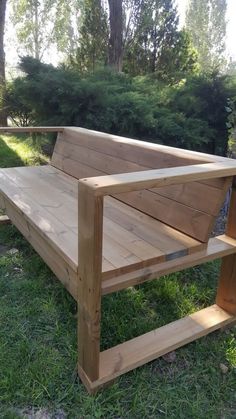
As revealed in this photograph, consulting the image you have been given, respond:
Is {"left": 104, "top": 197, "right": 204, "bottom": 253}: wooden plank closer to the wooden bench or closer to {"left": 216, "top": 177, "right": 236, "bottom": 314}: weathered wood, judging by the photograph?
the wooden bench

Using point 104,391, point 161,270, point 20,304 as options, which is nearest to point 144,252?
point 161,270

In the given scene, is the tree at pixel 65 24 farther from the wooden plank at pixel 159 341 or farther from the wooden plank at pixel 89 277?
the wooden plank at pixel 89 277

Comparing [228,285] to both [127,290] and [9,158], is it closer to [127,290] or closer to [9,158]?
[127,290]

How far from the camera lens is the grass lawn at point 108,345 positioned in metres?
1.30

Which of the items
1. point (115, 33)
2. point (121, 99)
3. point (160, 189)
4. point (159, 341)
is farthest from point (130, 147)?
point (115, 33)

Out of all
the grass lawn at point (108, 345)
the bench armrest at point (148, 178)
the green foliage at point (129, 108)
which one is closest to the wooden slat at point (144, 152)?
the bench armrest at point (148, 178)

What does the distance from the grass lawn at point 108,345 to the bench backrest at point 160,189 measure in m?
0.53

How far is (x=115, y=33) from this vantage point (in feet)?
19.3

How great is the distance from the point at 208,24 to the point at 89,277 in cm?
3038

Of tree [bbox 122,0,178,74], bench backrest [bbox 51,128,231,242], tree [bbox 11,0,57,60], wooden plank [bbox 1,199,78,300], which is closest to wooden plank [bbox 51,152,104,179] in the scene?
bench backrest [bbox 51,128,231,242]

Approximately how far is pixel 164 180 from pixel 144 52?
8060 mm

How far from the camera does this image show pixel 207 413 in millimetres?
1290

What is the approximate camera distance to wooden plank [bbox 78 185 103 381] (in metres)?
1.12

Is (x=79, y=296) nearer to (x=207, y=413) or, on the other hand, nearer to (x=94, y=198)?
(x=94, y=198)
